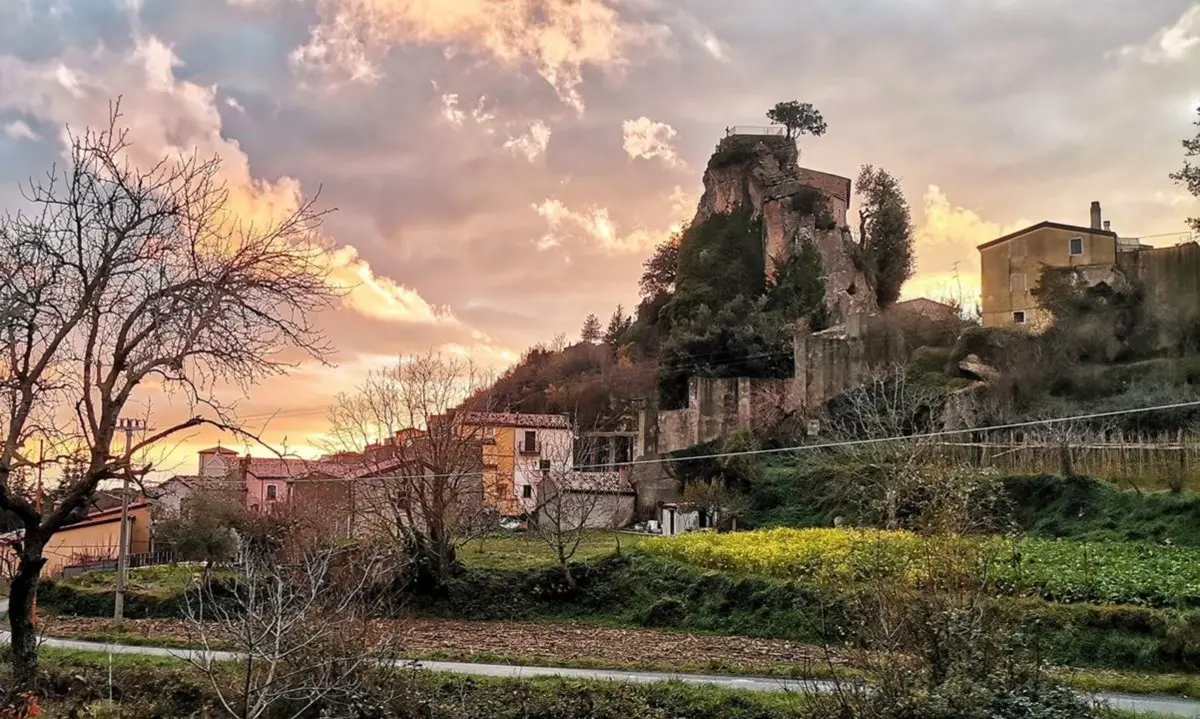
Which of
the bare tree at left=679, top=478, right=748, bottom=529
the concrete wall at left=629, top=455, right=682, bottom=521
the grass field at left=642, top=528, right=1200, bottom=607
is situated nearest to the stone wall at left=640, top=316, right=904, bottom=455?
the concrete wall at left=629, top=455, right=682, bottom=521

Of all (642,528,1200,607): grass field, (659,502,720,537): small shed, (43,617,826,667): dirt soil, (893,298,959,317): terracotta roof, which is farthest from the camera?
(893,298,959,317): terracotta roof

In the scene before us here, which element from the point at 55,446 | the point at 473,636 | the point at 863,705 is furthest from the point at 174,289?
the point at 473,636

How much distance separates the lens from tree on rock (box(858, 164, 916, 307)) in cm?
5303

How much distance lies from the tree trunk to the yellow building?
117ft

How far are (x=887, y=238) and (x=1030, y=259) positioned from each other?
52.3ft

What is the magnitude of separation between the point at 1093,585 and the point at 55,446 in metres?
16.9

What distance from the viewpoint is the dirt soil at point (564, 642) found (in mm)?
15414

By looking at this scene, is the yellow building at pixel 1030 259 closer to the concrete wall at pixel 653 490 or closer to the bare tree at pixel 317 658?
the concrete wall at pixel 653 490

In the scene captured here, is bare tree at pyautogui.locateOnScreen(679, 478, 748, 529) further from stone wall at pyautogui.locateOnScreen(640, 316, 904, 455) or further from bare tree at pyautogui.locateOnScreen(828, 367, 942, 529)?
stone wall at pyautogui.locateOnScreen(640, 316, 904, 455)

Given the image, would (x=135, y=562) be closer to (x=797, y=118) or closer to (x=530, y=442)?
(x=530, y=442)

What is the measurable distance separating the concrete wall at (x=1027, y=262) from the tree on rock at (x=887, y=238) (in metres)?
13.2

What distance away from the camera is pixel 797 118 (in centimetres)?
5594

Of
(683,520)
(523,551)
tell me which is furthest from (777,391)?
(523,551)

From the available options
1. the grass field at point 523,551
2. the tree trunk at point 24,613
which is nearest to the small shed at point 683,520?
the grass field at point 523,551
